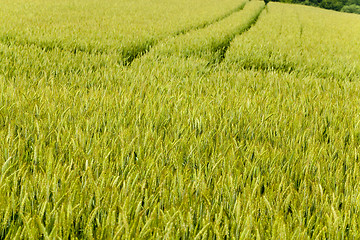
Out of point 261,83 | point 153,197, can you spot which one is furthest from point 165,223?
point 261,83

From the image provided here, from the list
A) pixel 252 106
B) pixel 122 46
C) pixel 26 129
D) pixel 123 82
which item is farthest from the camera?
pixel 122 46

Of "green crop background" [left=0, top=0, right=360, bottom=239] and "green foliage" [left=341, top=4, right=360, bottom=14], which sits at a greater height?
"green foliage" [left=341, top=4, right=360, bottom=14]

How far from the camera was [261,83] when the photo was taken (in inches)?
104

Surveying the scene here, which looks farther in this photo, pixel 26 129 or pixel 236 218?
pixel 26 129

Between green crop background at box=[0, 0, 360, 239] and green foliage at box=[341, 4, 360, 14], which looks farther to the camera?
green foliage at box=[341, 4, 360, 14]

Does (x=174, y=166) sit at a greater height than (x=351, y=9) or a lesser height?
lesser

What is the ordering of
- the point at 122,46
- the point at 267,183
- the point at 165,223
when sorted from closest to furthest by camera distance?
the point at 165,223
the point at 267,183
the point at 122,46

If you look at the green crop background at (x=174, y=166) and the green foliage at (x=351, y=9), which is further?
the green foliage at (x=351, y=9)

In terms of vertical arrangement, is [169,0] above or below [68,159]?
above

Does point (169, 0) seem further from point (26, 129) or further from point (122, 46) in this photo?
point (26, 129)

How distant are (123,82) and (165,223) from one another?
67.1 inches

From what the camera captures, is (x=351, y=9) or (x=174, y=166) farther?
(x=351, y=9)

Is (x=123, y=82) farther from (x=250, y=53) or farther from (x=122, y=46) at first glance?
(x=250, y=53)

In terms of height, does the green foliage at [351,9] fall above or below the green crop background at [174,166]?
above
